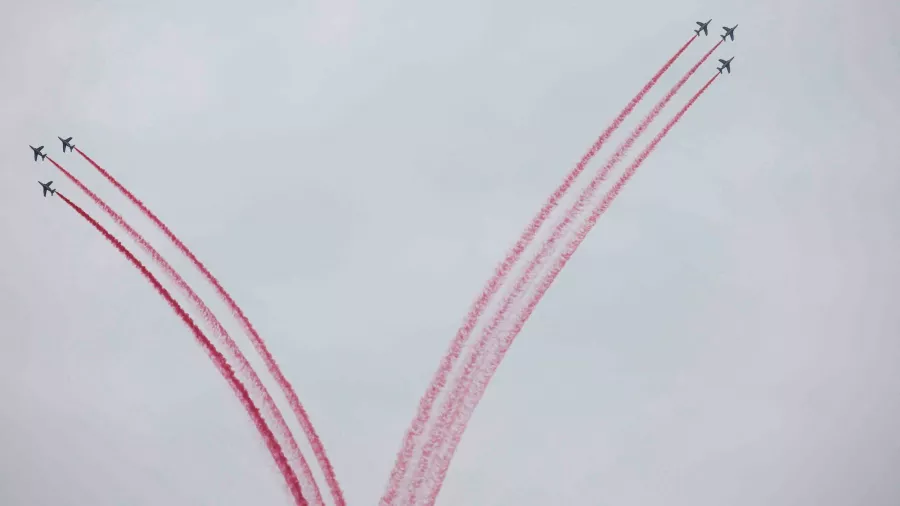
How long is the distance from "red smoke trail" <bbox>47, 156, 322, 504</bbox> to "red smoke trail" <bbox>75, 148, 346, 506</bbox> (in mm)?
621

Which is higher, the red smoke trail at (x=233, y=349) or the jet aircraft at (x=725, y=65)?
the jet aircraft at (x=725, y=65)

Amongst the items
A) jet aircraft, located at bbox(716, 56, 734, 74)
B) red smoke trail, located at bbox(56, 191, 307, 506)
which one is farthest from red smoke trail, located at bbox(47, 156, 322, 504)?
jet aircraft, located at bbox(716, 56, 734, 74)

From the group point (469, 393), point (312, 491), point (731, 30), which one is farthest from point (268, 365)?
point (731, 30)

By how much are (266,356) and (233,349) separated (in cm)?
176

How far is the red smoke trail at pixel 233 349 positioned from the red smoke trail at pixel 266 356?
62 centimetres

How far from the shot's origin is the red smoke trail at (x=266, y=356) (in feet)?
81.3

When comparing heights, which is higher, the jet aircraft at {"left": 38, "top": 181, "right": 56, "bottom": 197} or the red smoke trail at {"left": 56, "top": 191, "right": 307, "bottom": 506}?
the jet aircraft at {"left": 38, "top": 181, "right": 56, "bottom": 197}

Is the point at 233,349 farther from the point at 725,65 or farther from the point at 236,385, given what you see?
the point at 725,65

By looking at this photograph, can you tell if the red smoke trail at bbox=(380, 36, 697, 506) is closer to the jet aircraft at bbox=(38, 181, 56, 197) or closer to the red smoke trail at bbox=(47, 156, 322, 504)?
the red smoke trail at bbox=(47, 156, 322, 504)

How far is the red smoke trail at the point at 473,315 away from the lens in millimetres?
24922

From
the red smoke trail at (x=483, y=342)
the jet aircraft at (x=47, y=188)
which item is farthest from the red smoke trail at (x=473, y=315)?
the jet aircraft at (x=47, y=188)

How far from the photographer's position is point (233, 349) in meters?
25.6

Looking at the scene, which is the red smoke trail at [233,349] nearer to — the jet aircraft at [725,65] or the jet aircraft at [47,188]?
the jet aircraft at [47,188]

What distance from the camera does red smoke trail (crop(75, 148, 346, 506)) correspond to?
24.8m
